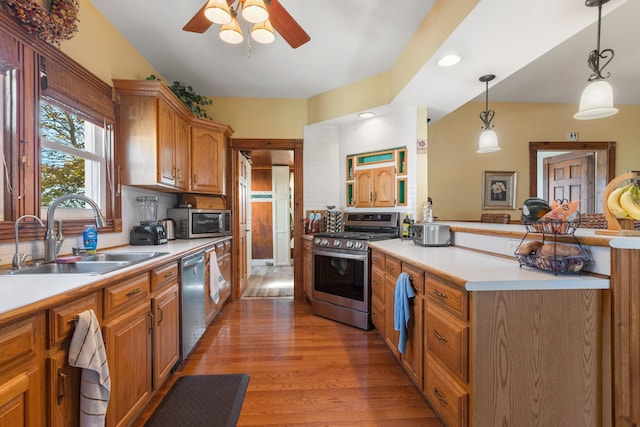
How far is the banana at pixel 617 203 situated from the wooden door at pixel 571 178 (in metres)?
4.05

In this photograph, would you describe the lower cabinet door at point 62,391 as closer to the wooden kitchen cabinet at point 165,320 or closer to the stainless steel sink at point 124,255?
the wooden kitchen cabinet at point 165,320

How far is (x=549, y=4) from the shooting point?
1.51 metres

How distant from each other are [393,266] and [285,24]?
1.84m

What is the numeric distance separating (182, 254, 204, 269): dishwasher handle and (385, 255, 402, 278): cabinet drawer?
1593 mm

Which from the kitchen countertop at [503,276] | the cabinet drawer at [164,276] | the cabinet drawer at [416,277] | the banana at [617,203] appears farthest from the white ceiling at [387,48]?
the cabinet drawer at [164,276]

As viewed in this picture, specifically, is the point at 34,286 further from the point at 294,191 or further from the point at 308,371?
the point at 294,191

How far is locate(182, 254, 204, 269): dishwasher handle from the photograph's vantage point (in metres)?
2.13

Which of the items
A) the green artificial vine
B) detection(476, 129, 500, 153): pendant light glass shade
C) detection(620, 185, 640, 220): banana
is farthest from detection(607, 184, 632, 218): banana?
the green artificial vine

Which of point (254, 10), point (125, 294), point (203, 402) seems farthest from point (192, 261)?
point (254, 10)

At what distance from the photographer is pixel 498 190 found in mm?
4211

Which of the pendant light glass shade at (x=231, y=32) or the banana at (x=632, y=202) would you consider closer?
the banana at (x=632, y=202)

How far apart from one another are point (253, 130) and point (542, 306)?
350 centimetres

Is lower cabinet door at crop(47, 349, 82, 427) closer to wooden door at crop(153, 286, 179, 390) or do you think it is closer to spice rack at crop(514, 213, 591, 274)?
wooden door at crop(153, 286, 179, 390)

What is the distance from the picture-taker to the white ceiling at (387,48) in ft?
5.65
